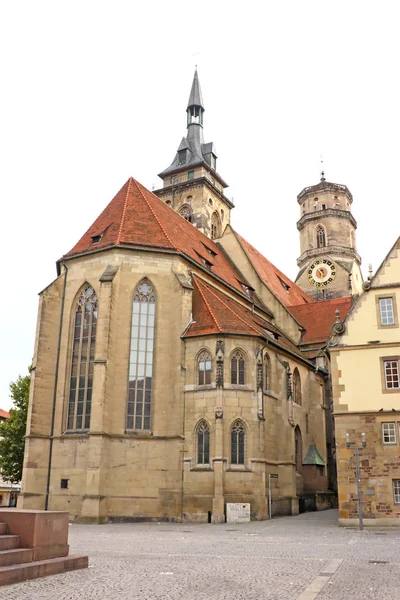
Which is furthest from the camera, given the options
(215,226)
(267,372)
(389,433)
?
(215,226)

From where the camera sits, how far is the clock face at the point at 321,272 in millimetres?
54312

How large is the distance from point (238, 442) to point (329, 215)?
3520 cm

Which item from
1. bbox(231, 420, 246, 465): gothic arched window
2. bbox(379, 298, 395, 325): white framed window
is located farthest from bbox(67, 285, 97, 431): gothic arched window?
bbox(379, 298, 395, 325): white framed window

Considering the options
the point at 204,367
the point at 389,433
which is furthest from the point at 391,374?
the point at 204,367

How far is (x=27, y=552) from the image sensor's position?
379 inches

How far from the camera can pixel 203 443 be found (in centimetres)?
2578

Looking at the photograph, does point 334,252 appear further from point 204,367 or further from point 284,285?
point 204,367

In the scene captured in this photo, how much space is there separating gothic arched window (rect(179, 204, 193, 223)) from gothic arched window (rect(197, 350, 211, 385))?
24.9 metres

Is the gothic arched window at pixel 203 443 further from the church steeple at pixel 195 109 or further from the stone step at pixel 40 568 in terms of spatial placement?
the church steeple at pixel 195 109

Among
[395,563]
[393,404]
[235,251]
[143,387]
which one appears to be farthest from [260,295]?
[395,563]

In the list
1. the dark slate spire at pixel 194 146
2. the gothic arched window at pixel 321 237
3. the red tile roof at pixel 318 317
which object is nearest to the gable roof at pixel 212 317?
the red tile roof at pixel 318 317

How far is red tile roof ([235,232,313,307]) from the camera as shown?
139 ft

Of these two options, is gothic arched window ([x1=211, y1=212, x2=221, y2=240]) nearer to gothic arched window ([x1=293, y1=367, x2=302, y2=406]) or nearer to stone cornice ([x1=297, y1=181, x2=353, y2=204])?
stone cornice ([x1=297, y1=181, x2=353, y2=204])

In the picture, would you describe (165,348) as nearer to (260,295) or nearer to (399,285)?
(399,285)
